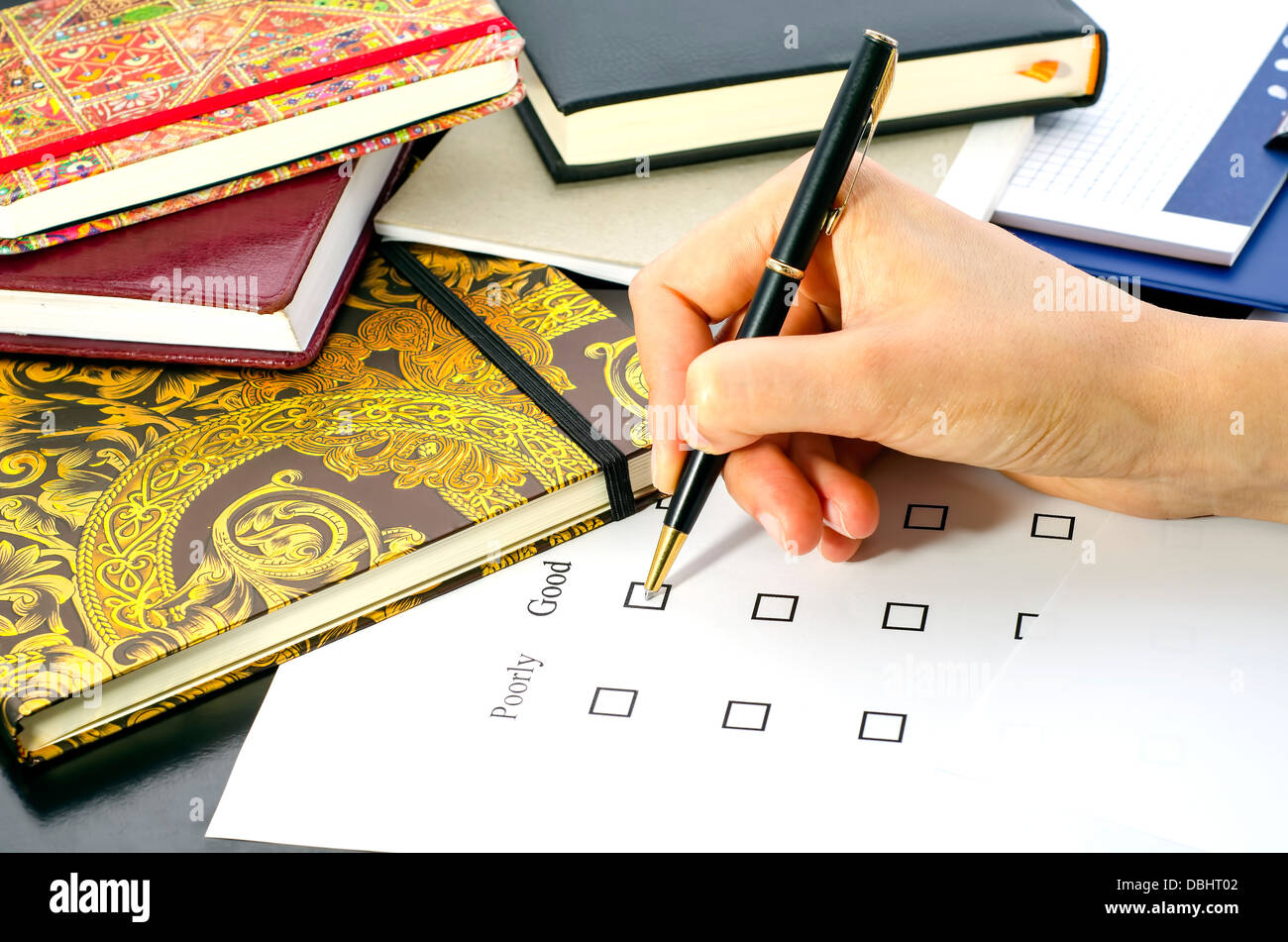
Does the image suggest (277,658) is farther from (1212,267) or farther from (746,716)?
(1212,267)

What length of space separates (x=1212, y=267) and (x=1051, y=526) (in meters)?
0.37

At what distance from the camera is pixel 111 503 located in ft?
3.03

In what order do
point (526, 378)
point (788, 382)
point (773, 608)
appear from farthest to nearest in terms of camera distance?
point (526, 378) < point (773, 608) < point (788, 382)

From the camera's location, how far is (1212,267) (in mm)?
1120

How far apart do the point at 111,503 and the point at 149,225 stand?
0.99 feet

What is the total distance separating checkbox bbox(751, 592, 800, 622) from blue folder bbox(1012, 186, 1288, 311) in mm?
474

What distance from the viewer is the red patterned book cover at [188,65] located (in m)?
1.05

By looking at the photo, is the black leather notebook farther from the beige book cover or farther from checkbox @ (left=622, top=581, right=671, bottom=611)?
checkbox @ (left=622, top=581, right=671, bottom=611)

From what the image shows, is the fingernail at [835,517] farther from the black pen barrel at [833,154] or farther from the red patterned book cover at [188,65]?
the red patterned book cover at [188,65]

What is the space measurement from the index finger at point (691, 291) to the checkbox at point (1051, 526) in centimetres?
31

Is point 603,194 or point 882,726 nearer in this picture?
point 882,726

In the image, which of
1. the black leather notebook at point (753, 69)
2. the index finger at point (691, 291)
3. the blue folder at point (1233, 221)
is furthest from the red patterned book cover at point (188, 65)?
the blue folder at point (1233, 221)

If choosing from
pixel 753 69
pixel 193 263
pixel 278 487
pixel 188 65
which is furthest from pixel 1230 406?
pixel 188 65
